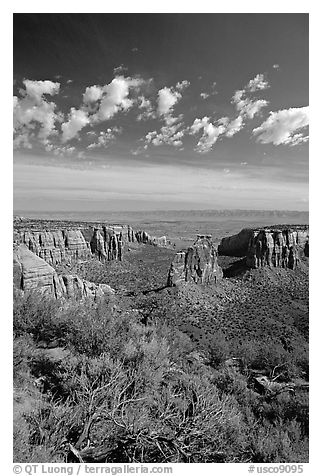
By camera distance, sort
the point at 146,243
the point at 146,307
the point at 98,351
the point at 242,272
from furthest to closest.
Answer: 1. the point at 146,243
2. the point at 242,272
3. the point at 146,307
4. the point at 98,351

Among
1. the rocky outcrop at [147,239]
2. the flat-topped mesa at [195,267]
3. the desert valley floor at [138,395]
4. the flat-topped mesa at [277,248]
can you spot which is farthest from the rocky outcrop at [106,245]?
the desert valley floor at [138,395]

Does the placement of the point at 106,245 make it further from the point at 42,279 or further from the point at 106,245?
the point at 42,279

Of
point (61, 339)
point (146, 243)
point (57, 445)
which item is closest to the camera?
point (57, 445)

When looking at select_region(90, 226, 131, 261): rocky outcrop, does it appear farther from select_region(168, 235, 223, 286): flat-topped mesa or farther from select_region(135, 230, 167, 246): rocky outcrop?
select_region(168, 235, 223, 286): flat-topped mesa
